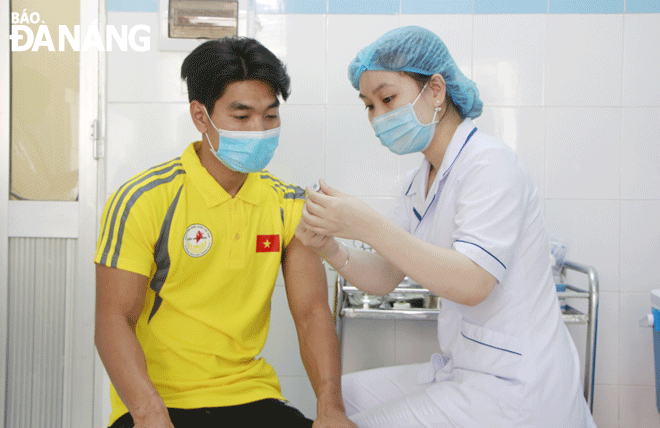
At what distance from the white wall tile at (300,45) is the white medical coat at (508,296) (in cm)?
90

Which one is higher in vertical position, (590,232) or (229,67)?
(229,67)

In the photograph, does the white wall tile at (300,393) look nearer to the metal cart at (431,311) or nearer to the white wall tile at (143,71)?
the metal cart at (431,311)

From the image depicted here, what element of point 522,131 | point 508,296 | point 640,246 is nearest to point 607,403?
point 640,246

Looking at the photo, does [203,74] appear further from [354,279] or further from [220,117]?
[354,279]

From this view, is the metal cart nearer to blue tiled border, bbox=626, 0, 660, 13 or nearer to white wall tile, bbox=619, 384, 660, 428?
white wall tile, bbox=619, 384, 660, 428

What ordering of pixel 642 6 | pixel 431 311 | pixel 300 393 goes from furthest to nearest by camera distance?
pixel 300 393
pixel 642 6
pixel 431 311

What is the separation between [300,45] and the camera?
2000 mm

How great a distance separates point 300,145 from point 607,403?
5.39 feet

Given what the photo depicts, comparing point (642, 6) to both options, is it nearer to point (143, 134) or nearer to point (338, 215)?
point (338, 215)

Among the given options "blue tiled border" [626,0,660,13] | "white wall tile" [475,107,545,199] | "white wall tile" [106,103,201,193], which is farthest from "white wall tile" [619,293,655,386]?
"white wall tile" [106,103,201,193]

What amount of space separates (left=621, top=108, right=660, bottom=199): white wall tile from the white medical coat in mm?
1059

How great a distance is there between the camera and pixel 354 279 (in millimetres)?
1376

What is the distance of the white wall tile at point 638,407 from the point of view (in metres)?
2.03

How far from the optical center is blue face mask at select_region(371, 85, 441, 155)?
127 cm
